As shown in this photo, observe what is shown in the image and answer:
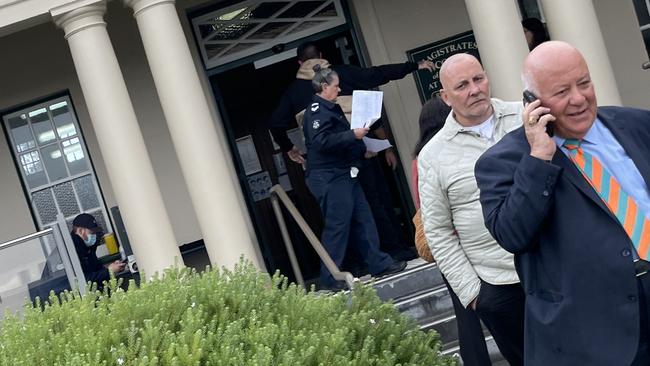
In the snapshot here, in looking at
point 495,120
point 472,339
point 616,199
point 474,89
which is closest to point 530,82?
point 616,199

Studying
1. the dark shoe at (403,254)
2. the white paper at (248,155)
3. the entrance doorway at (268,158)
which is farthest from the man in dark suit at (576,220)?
the white paper at (248,155)

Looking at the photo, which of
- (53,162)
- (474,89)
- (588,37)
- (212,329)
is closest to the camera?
(212,329)

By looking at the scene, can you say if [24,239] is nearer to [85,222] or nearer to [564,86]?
[85,222]

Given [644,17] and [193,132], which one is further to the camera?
[644,17]

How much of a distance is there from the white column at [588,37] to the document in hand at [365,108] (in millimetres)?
1948

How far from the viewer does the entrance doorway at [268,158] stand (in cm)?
1298

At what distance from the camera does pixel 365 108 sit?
31.7ft

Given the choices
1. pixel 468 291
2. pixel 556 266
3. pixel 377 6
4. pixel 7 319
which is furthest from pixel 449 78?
pixel 377 6

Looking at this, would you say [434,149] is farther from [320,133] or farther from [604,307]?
[320,133]

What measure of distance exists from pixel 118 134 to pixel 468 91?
208 inches

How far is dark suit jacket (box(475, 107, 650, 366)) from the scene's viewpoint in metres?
3.83

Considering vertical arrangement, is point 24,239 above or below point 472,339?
above

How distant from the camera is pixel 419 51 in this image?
12914 mm

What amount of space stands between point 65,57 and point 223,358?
28.9ft
